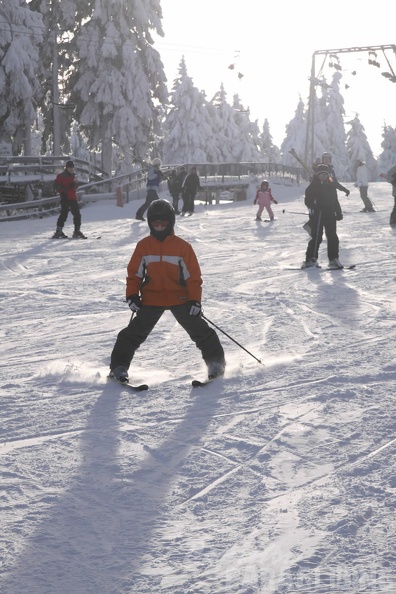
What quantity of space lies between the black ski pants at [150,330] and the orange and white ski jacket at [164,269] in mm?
134

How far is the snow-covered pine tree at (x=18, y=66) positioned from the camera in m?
30.4

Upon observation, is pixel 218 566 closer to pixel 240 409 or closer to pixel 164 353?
pixel 240 409

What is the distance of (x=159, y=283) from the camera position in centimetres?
568

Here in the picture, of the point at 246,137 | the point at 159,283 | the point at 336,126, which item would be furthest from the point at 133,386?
the point at 336,126

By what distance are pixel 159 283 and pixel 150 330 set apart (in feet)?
1.16

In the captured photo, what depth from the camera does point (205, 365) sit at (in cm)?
641

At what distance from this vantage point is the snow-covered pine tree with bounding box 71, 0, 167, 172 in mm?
35062

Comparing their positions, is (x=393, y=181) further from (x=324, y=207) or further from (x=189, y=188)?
(x=189, y=188)

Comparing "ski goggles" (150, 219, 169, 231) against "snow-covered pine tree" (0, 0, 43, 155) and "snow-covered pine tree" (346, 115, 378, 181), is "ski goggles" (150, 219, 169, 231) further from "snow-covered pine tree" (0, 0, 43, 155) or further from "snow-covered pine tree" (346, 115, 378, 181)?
"snow-covered pine tree" (346, 115, 378, 181)

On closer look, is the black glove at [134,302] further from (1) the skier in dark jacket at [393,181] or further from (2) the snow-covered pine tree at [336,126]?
(2) the snow-covered pine tree at [336,126]

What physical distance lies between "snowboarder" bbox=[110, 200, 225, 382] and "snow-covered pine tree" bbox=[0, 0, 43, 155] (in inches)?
1038

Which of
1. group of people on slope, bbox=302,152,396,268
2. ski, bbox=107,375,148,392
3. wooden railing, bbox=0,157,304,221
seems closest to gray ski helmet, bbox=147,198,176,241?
ski, bbox=107,375,148,392

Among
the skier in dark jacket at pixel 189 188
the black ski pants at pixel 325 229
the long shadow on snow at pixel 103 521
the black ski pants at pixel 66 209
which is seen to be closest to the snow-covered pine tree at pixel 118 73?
the skier in dark jacket at pixel 189 188

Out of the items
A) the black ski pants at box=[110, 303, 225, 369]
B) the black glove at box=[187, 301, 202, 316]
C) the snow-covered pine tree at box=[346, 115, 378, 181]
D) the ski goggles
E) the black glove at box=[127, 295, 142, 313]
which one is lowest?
the black ski pants at box=[110, 303, 225, 369]
